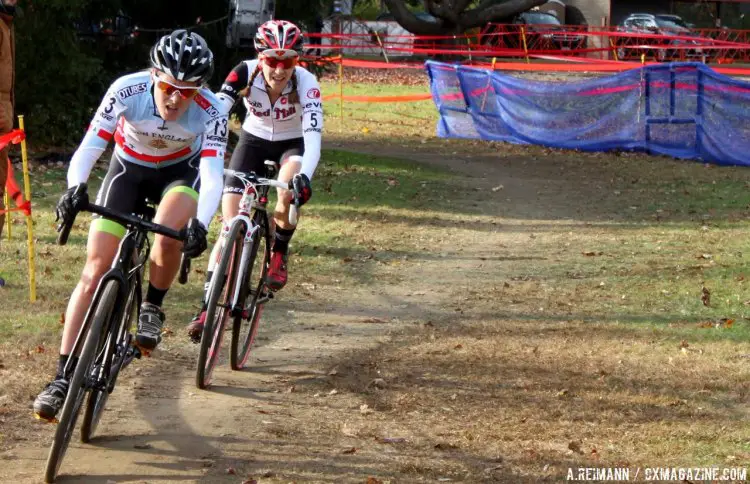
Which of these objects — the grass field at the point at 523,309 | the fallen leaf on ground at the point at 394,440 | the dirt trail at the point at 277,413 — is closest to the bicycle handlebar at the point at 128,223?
the dirt trail at the point at 277,413

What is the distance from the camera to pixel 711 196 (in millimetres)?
18359

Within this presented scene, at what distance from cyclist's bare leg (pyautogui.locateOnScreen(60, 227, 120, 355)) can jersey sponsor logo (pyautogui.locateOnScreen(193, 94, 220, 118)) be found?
3.09 ft

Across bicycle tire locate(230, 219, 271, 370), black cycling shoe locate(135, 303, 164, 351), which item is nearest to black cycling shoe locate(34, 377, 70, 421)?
black cycling shoe locate(135, 303, 164, 351)

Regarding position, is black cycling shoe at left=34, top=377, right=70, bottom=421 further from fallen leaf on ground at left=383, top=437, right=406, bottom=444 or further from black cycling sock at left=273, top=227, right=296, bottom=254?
black cycling sock at left=273, top=227, right=296, bottom=254

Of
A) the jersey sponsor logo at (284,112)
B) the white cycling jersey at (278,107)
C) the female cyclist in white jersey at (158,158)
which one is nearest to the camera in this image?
the female cyclist in white jersey at (158,158)

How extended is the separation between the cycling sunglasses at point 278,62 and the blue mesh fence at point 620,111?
14441 mm

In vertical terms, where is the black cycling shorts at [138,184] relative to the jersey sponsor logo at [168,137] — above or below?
below

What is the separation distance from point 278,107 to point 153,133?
238 cm

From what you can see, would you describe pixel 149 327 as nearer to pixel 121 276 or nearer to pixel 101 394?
pixel 101 394

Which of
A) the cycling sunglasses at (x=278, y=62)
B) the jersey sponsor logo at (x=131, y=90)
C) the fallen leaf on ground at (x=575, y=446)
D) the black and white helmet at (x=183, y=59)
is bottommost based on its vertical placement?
the fallen leaf on ground at (x=575, y=446)

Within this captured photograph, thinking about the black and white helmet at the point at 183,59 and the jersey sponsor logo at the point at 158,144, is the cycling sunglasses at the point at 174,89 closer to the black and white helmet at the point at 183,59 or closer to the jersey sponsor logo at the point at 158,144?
the black and white helmet at the point at 183,59

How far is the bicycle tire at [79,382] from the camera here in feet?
18.5

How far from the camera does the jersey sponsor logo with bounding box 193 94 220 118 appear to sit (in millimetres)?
6809

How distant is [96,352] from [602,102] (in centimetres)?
1847
